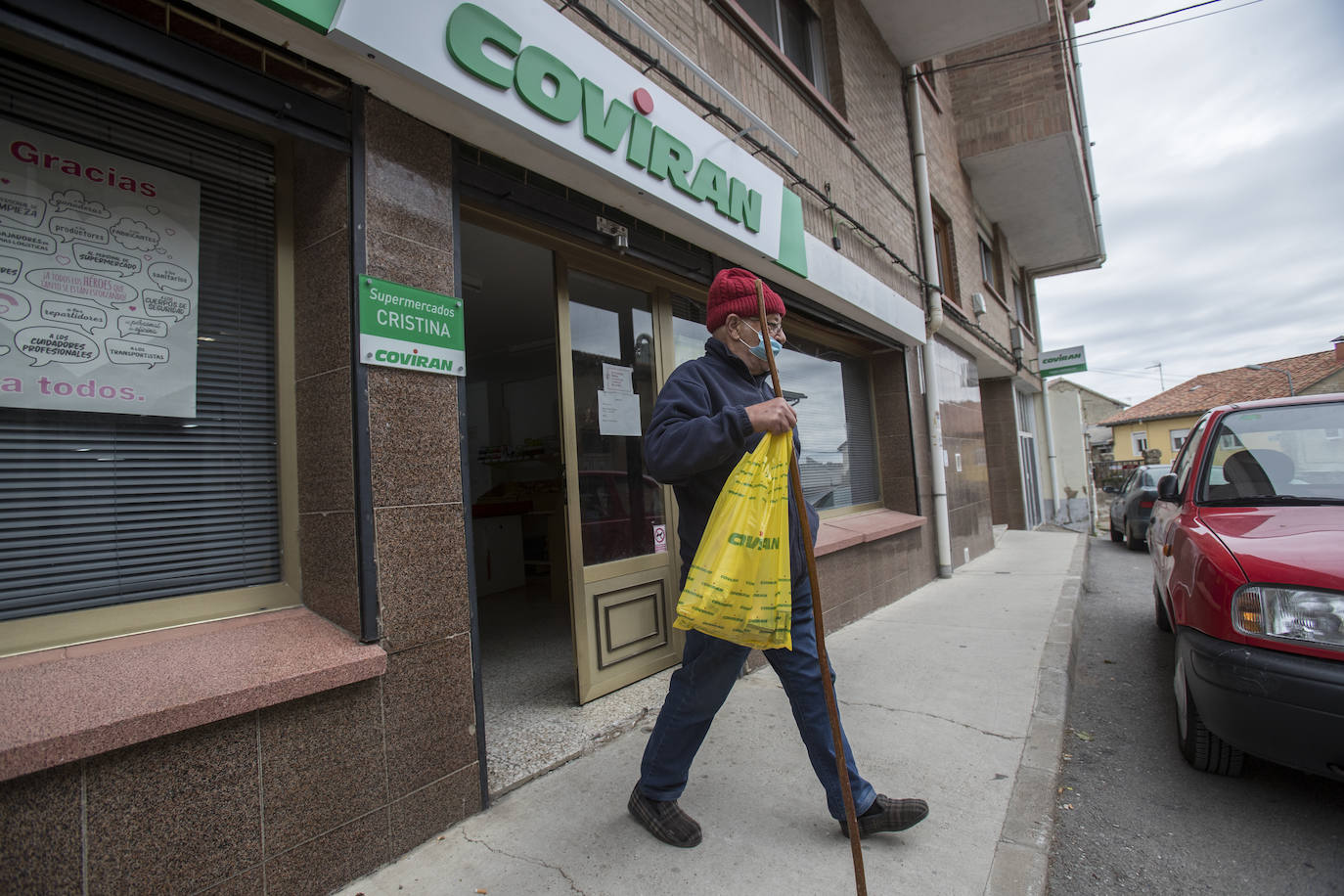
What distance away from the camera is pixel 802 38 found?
252 inches

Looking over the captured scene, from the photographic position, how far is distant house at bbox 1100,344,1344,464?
33.5 m

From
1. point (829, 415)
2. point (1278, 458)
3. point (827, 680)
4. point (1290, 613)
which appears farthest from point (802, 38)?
point (827, 680)

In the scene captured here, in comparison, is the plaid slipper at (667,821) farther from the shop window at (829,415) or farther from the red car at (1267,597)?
the shop window at (829,415)

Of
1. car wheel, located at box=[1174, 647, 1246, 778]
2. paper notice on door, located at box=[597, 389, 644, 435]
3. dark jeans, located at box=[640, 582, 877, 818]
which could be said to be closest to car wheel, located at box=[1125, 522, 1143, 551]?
car wheel, located at box=[1174, 647, 1246, 778]

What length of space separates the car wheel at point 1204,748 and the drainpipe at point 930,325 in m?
4.73

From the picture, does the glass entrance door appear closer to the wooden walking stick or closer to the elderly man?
the elderly man

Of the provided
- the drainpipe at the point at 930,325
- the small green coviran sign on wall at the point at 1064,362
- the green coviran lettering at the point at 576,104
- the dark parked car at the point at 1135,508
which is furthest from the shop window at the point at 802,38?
the small green coviran sign on wall at the point at 1064,362

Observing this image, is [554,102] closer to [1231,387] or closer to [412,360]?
[412,360]

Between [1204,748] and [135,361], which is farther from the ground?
[135,361]

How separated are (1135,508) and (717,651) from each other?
12.0 metres

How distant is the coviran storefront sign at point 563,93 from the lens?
2.14 metres

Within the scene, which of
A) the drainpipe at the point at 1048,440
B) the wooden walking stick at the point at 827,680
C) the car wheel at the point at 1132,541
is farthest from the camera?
the drainpipe at the point at 1048,440

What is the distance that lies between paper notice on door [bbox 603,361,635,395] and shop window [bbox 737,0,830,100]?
12.8ft

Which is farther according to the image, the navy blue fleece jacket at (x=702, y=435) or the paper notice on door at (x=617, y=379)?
the paper notice on door at (x=617, y=379)
